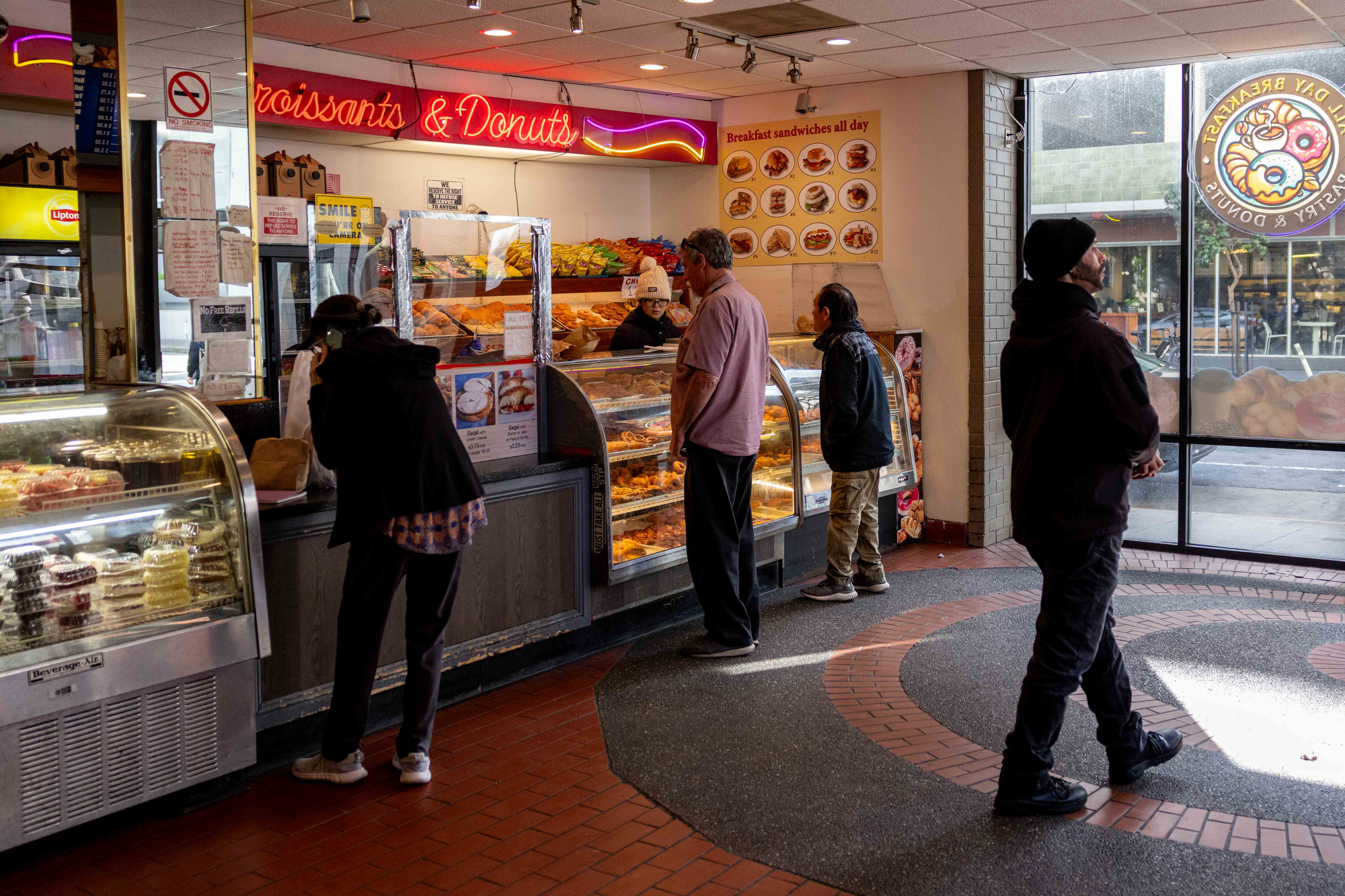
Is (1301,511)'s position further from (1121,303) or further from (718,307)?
(718,307)

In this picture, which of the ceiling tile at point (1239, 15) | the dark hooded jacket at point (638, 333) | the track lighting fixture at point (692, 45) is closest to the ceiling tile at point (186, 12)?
the track lighting fixture at point (692, 45)

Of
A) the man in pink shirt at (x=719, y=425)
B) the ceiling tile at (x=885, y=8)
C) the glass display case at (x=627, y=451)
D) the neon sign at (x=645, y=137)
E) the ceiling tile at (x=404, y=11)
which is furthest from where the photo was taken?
the neon sign at (x=645, y=137)

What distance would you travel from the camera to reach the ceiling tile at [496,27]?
21.7ft

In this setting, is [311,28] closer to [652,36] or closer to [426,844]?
[652,36]

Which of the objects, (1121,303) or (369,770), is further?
(1121,303)

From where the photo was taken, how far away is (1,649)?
3.59m

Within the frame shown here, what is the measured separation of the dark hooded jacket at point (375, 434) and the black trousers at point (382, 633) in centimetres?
16

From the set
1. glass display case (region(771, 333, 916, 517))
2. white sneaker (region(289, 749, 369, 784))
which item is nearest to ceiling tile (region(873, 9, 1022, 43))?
glass display case (region(771, 333, 916, 517))

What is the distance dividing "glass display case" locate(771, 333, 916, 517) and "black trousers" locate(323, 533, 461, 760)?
10.4 ft

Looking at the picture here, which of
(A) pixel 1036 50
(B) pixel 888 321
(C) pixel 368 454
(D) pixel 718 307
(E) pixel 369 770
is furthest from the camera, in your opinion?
(B) pixel 888 321

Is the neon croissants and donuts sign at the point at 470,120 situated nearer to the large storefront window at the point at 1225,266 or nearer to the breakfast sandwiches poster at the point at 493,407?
the breakfast sandwiches poster at the point at 493,407

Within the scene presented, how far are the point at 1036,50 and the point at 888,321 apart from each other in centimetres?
218

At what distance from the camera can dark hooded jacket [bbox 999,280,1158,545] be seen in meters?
3.70

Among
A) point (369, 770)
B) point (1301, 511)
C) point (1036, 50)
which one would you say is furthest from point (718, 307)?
point (1301, 511)
